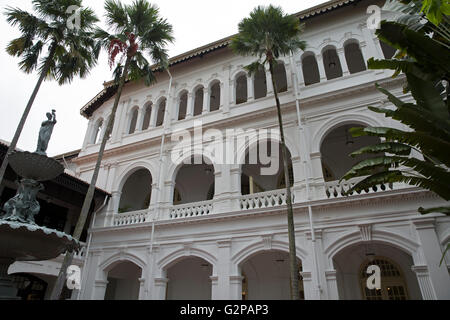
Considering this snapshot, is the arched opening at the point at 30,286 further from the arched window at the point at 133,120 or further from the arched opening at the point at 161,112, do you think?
the arched opening at the point at 161,112

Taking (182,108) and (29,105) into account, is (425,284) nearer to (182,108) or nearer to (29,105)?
(182,108)

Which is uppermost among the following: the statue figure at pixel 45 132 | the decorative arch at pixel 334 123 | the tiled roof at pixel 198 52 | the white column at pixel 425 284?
the tiled roof at pixel 198 52

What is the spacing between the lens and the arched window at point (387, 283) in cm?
1219

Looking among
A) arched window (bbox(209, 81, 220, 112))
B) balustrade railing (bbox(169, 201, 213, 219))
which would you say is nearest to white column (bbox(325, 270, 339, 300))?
balustrade railing (bbox(169, 201, 213, 219))

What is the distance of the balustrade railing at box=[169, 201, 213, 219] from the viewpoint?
13.3 m

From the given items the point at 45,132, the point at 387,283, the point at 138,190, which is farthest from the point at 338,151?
the point at 45,132

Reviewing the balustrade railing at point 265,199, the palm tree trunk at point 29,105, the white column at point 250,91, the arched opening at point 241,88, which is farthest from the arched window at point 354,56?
the palm tree trunk at point 29,105

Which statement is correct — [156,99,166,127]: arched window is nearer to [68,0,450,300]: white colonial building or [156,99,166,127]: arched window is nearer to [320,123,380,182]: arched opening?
[68,0,450,300]: white colonial building

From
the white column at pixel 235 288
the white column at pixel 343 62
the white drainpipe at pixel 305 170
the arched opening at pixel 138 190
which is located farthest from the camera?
the arched opening at pixel 138 190

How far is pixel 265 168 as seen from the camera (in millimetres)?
16016

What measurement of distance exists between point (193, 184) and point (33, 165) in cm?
1191

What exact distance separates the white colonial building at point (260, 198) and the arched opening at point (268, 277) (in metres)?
0.06

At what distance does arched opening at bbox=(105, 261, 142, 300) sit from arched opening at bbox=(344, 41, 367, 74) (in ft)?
54.6

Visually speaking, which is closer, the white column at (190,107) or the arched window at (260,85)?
the white column at (190,107)
